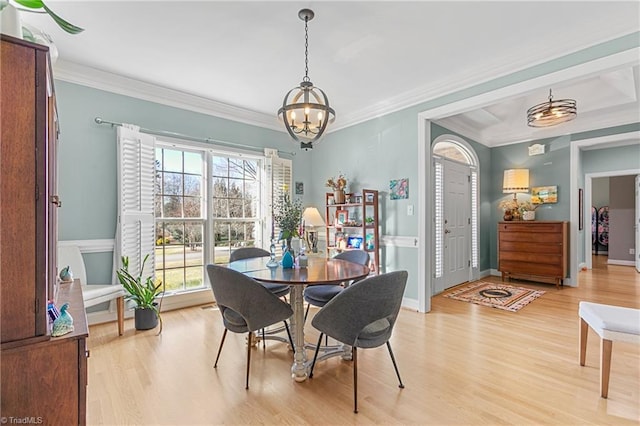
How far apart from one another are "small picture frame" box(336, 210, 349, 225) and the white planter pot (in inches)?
151

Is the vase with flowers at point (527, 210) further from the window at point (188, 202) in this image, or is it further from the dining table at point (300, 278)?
the dining table at point (300, 278)

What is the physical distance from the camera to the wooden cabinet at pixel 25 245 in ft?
3.38

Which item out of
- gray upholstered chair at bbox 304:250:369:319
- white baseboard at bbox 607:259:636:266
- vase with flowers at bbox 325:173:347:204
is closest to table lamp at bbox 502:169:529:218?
vase with flowers at bbox 325:173:347:204

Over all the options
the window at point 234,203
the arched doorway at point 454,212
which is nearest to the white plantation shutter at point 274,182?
the window at point 234,203

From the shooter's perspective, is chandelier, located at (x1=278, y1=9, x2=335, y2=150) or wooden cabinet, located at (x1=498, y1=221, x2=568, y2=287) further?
wooden cabinet, located at (x1=498, y1=221, x2=568, y2=287)

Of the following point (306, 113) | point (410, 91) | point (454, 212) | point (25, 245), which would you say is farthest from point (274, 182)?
point (25, 245)

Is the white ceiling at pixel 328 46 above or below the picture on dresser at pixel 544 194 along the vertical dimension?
above

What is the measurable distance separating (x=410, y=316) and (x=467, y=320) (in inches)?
24.1

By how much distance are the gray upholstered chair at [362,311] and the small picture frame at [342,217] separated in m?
2.64

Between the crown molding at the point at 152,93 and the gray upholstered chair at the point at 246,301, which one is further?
the crown molding at the point at 152,93

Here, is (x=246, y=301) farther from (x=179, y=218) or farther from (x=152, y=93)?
(x=152, y=93)

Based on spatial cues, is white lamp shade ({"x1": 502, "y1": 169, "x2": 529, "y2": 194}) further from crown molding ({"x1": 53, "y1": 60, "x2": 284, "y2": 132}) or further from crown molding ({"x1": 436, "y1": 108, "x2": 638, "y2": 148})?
crown molding ({"x1": 53, "y1": 60, "x2": 284, "y2": 132})

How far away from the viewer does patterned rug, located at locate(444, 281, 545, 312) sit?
4035 mm

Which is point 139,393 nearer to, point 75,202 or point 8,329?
point 8,329
